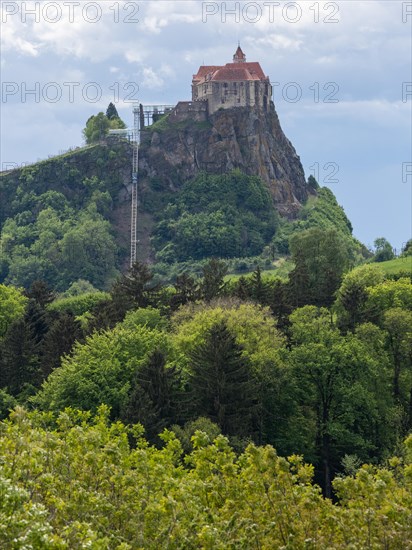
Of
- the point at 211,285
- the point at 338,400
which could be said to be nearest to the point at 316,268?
the point at 211,285

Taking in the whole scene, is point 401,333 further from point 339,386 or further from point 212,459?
point 212,459

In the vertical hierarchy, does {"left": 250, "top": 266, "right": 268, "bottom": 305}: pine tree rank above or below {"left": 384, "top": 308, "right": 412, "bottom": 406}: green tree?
above

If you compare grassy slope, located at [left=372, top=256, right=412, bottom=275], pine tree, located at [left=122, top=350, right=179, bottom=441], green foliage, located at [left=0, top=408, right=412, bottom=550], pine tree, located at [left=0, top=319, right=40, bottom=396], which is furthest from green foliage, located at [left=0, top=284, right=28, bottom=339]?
green foliage, located at [left=0, top=408, right=412, bottom=550]

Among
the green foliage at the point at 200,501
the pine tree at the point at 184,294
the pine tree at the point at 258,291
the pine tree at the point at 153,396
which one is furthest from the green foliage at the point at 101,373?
the green foliage at the point at 200,501

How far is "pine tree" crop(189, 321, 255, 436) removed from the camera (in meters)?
78.1

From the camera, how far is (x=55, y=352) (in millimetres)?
97625

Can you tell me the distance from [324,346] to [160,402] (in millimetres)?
15345

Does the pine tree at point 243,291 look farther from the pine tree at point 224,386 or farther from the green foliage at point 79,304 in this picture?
the pine tree at point 224,386

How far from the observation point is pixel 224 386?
78.8m

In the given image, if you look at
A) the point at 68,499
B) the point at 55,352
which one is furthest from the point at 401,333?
the point at 68,499

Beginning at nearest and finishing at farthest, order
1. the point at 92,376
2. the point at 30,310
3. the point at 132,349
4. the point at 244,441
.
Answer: the point at 244,441 → the point at 92,376 → the point at 132,349 → the point at 30,310

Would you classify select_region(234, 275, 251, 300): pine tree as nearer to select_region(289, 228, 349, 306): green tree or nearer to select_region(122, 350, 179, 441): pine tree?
select_region(289, 228, 349, 306): green tree

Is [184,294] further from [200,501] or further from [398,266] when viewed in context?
[200,501]

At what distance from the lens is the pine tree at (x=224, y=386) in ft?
256
